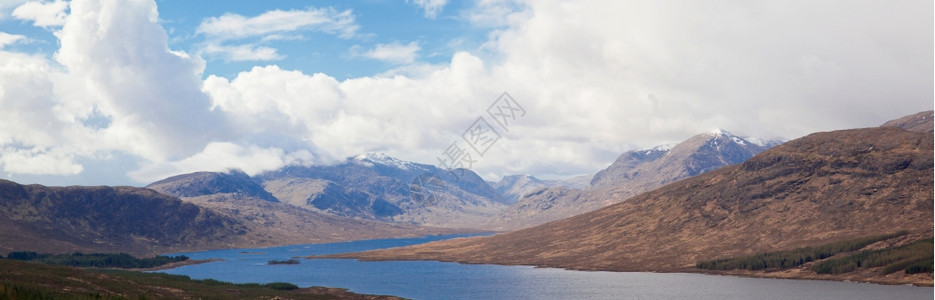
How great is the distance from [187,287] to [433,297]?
61.0 m

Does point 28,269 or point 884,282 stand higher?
point 28,269

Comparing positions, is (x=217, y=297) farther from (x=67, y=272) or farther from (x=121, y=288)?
(x=67, y=272)

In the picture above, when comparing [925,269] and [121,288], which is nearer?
[121,288]

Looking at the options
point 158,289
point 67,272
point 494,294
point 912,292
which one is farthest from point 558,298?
point 67,272

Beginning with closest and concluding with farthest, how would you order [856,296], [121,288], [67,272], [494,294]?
[121,288] < [67,272] < [856,296] < [494,294]

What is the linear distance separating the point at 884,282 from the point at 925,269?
11341 mm

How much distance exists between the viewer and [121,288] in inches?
5620

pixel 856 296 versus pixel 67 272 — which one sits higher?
pixel 67 272

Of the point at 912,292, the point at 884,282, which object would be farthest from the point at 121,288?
the point at 884,282

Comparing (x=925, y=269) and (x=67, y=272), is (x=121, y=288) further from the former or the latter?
(x=925, y=269)

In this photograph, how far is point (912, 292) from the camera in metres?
170

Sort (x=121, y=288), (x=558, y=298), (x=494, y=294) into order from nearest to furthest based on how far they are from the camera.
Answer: (x=121, y=288) < (x=558, y=298) < (x=494, y=294)

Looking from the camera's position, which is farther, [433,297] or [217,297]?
[433,297]

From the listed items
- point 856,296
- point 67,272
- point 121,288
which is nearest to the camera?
point 121,288
